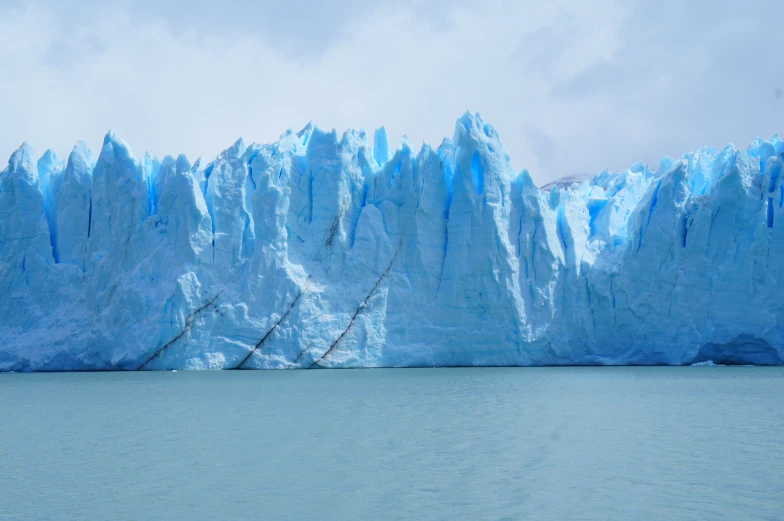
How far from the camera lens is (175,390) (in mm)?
14086

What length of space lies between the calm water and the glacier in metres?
4.38

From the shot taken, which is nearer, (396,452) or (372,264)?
(396,452)

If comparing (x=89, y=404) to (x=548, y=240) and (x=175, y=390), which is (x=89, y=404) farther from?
(x=548, y=240)

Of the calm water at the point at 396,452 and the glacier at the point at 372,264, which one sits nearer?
the calm water at the point at 396,452

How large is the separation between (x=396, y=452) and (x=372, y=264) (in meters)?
11.5

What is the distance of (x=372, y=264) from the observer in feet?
63.4

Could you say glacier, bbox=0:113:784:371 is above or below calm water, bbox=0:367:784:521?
above

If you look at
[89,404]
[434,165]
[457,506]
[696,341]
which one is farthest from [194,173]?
[457,506]

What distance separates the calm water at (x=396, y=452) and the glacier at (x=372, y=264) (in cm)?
438

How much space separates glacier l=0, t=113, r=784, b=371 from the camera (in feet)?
60.5

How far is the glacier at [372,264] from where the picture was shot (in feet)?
60.5

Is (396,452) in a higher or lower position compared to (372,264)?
lower

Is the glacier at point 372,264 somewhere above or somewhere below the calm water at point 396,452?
above

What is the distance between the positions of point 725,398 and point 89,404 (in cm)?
1003
